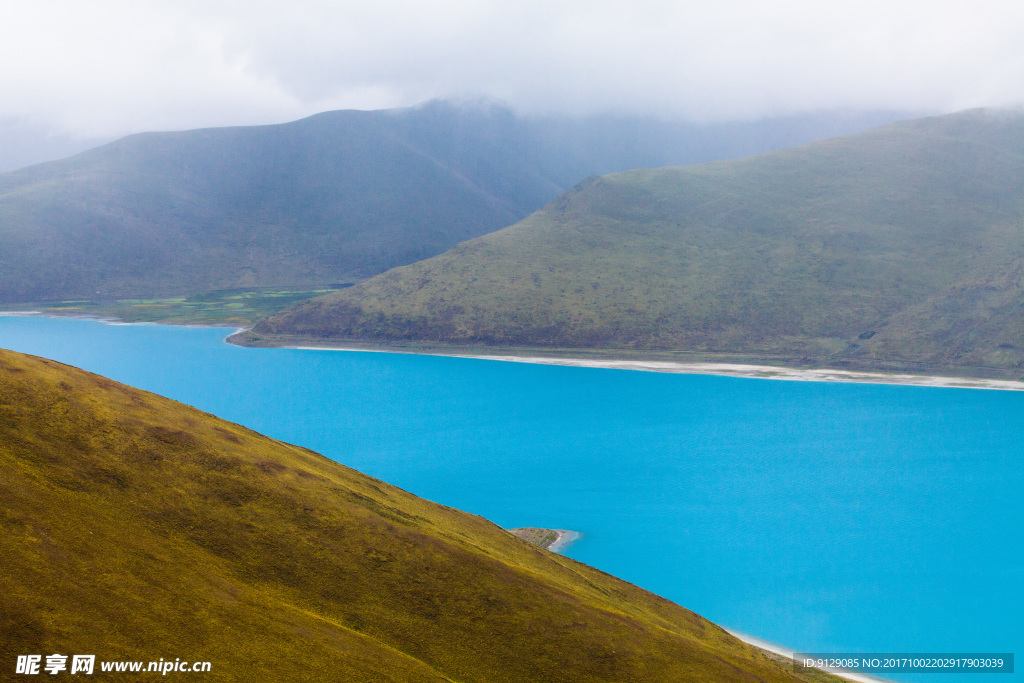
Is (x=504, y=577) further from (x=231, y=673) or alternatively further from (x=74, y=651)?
(x=74, y=651)

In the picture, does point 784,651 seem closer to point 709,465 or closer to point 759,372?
point 709,465

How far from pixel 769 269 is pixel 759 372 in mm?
36310

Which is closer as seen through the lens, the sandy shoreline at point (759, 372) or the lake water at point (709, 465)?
the lake water at point (709, 465)

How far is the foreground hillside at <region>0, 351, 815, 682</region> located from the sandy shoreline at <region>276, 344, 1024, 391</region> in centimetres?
8334

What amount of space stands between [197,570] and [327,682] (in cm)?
509

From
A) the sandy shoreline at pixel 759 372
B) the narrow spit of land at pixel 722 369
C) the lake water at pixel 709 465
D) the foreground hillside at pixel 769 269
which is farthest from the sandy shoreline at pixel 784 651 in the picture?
the foreground hillside at pixel 769 269

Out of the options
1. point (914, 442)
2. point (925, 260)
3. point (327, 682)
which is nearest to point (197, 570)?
point (327, 682)

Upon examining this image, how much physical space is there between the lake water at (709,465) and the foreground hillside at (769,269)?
53.5 ft

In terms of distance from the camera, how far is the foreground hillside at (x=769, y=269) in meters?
121

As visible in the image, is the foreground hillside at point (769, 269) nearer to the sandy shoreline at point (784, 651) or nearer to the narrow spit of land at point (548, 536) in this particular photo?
the narrow spit of land at point (548, 536)

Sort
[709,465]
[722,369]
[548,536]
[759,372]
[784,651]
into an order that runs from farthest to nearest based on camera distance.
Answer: [722,369]
[759,372]
[709,465]
[548,536]
[784,651]

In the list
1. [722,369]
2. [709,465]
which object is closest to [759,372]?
[722,369]

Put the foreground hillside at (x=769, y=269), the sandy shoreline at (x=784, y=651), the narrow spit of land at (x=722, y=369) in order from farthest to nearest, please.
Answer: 1. the foreground hillside at (x=769, y=269)
2. the narrow spit of land at (x=722, y=369)
3. the sandy shoreline at (x=784, y=651)

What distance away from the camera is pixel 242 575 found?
73.6ft
